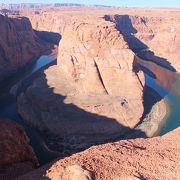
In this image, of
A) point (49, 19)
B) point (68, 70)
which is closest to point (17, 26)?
point (49, 19)

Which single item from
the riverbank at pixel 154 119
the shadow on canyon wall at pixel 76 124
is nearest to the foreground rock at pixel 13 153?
the shadow on canyon wall at pixel 76 124

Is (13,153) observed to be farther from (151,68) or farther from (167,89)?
(151,68)

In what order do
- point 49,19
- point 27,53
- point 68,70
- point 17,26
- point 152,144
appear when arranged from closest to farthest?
point 152,144 → point 68,70 → point 27,53 → point 17,26 → point 49,19

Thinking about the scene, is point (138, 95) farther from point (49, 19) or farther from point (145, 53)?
point (49, 19)

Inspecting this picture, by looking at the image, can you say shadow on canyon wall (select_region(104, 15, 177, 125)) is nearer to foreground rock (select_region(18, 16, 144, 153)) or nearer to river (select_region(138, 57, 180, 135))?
river (select_region(138, 57, 180, 135))

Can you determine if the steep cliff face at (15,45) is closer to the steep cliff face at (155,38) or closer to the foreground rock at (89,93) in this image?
the foreground rock at (89,93)

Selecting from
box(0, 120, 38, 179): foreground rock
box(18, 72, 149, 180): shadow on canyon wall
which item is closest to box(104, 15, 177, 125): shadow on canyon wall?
box(18, 72, 149, 180): shadow on canyon wall
